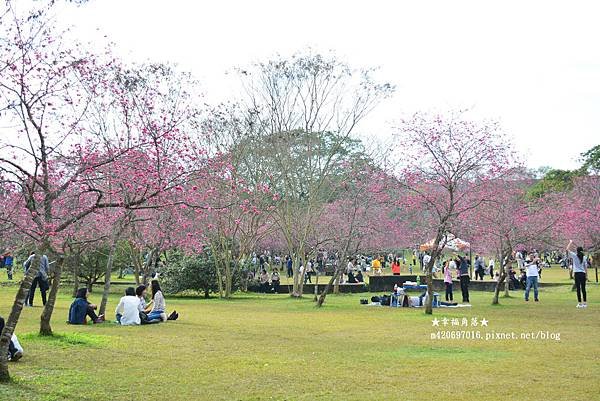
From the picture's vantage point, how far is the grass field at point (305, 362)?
8102 mm

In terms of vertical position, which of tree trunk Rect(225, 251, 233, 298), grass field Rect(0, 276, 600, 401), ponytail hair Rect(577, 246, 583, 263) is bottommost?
grass field Rect(0, 276, 600, 401)

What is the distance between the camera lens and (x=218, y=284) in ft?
99.3

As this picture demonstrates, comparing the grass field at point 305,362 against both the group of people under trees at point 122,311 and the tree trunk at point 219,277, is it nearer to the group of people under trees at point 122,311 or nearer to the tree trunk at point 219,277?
the group of people under trees at point 122,311

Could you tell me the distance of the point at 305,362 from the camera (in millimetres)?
10359

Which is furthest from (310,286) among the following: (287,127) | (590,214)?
(590,214)

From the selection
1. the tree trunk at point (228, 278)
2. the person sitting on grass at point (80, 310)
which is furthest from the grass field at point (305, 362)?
the tree trunk at point (228, 278)

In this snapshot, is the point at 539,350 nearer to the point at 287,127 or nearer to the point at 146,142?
the point at 146,142

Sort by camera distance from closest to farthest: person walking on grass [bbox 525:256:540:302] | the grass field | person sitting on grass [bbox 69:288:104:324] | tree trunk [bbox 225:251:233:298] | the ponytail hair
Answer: the grass field
person sitting on grass [bbox 69:288:104:324]
the ponytail hair
person walking on grass [bbox 525:256:540:302]
tree trunk [bbox 225:251:233:298]

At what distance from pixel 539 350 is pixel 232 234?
20.5 meters

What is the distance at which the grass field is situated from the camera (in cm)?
810

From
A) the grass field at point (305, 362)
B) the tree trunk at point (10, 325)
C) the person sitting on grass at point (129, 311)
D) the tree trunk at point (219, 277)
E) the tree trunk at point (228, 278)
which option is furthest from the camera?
the tree trunk at point (219, 277)

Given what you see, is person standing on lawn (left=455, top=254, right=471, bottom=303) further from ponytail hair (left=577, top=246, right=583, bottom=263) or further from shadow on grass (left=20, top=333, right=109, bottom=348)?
shadow on grass (left=20, top=333, right=109, bottom=348)

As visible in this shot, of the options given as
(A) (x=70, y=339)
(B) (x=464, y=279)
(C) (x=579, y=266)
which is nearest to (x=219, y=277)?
(B) (x=464, y=279)

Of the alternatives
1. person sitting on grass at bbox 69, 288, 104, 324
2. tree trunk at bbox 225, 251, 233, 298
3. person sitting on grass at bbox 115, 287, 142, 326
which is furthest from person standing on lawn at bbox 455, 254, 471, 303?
person sitting on grass at bbox 69, 288, 104, 324
